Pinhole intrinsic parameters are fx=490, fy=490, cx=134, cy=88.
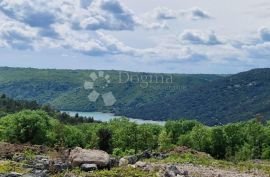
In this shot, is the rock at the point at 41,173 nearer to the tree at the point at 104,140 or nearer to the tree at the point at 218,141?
the tree at the point at 104,140

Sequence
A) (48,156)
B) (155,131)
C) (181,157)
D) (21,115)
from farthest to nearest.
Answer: (155,131)
(21,115)
(181,157)
(48,156)

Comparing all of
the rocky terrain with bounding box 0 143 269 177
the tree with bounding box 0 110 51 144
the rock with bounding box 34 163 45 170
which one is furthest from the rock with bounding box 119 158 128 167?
the tree with bounding box 0 110 51 144

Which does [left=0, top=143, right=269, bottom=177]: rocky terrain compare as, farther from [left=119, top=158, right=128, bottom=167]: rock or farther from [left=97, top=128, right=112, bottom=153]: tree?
[left=97, top=128, right=112, bottom=153]: tree

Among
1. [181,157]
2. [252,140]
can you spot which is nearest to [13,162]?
[181,157]

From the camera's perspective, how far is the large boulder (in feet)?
118

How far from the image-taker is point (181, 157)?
46.3 m

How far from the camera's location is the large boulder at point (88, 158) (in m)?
35.8

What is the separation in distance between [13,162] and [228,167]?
18064 mm

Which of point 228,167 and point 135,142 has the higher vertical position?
point 228,167

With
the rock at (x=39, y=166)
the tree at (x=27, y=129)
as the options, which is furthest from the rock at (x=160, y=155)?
the tree at (x=27, y=129)

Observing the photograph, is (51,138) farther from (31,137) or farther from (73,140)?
(73,140)

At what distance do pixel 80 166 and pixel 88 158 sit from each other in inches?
38.1

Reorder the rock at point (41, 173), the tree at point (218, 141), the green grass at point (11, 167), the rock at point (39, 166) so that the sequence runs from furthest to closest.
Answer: the tree at point (218, 141), the rock at point (39, 166), the green grass at point (11, 167), the rock at point (41, 173)

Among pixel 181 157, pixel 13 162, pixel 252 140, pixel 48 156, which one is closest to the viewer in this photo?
pixel 13 162
